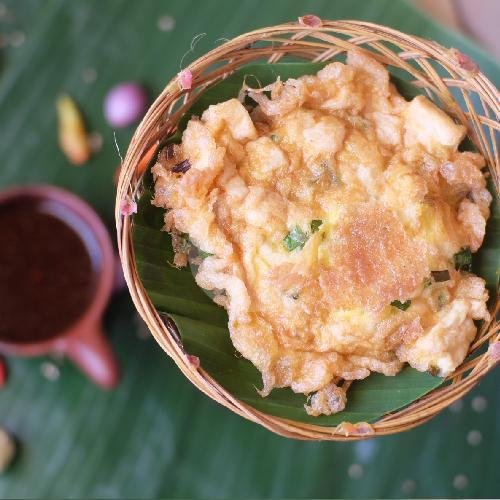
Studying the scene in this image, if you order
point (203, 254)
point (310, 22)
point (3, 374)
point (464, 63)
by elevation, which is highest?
point (464, 63)

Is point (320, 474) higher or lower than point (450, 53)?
lower

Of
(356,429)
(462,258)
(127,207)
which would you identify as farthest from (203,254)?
(462,258)

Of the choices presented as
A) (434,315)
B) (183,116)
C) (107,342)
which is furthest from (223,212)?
(107,342)

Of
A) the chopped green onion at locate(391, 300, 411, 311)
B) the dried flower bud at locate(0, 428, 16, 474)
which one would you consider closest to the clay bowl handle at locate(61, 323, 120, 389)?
the dried flower bud at locate(0, 428, 16, 474)

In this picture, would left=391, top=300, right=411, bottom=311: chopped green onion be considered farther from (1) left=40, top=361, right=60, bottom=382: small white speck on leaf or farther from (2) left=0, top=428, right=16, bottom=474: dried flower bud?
(2) left=0, top=428, right=16, bottom=474: dried flower bud

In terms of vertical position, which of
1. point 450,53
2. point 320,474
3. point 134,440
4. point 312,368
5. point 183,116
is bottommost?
point 134,440

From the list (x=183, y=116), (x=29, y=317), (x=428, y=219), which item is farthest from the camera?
(x=29, y=317)

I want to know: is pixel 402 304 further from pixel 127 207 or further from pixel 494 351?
pixel 127 207

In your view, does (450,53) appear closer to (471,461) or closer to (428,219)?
(428,219)
